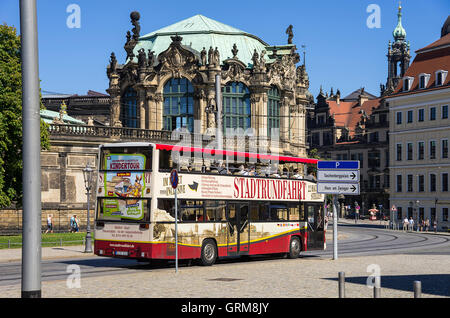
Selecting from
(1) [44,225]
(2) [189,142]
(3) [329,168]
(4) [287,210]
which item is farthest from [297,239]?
(2) [189,142]

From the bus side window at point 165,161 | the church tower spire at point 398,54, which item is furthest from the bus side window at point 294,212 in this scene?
the church tower spire at point 398,54

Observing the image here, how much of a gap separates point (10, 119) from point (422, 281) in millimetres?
31728

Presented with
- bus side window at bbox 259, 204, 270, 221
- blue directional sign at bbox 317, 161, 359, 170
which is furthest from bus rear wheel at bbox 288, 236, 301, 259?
blue directional sign at bbox 317, 161, 359, 170

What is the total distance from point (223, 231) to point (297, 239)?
5419 millimetres

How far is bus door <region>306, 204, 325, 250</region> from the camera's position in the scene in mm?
33938

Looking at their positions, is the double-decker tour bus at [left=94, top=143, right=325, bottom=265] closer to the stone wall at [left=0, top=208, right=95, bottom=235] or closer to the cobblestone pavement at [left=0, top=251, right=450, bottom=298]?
the cobblestone pavement at [left=0, top=251, right=450, bottom=298]

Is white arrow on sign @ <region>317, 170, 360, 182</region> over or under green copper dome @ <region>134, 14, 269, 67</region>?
under

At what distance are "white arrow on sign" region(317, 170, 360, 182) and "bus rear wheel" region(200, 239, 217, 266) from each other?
573 cm

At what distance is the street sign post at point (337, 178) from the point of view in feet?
101

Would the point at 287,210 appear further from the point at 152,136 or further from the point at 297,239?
the point at 152,136

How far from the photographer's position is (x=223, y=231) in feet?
96.6

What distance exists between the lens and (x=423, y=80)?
8406 cm

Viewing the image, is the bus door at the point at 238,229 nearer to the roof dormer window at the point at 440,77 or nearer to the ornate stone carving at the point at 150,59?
the ornate stone carving at the point at 150,59

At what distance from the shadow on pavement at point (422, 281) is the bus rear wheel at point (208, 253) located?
815 cm
